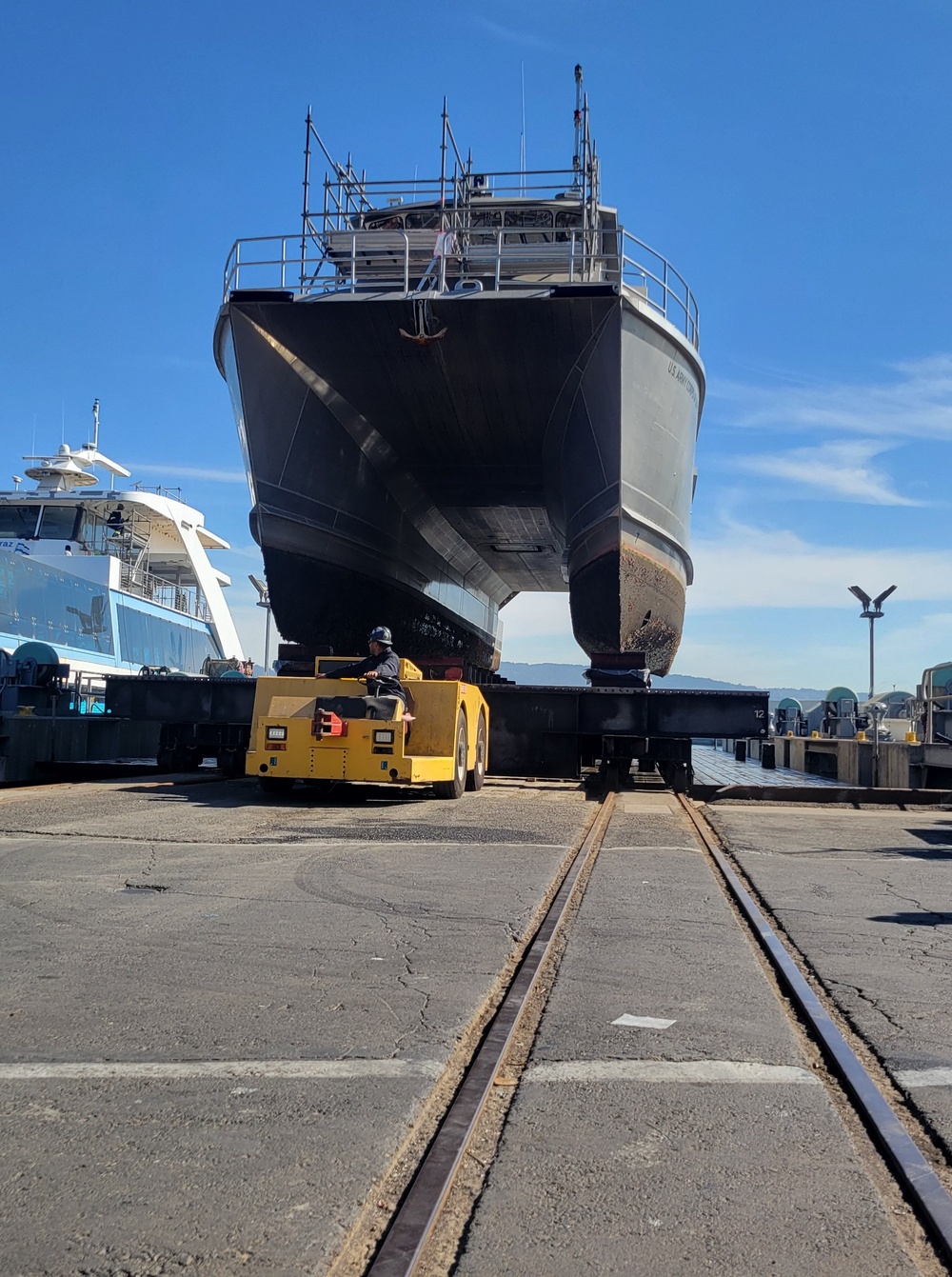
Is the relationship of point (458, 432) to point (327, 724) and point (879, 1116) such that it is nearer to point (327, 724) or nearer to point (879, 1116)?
point (327, 724)

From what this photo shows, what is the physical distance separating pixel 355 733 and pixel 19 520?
58.8ft

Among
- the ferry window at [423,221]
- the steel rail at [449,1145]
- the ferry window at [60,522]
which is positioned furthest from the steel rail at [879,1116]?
the ferry window at [60,522]

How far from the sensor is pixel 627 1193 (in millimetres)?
2314

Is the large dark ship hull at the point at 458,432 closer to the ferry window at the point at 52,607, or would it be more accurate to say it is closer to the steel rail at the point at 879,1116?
the ferry window at the point at 52,607

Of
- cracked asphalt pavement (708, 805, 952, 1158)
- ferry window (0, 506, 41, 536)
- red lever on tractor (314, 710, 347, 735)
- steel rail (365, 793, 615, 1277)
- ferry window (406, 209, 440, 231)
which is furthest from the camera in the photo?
ferry window (0, 506, 41, 536)

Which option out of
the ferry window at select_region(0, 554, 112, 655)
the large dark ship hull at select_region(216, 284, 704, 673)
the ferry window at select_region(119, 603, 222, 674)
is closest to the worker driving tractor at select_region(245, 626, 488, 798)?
the large dark ship hull at select_region(216, 284, 704, 673)

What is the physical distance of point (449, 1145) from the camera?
8.17 ft

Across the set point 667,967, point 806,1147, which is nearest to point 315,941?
point 667,967

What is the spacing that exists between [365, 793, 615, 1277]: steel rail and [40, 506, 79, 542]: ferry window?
23.3 metres

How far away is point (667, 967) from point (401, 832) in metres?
4.51

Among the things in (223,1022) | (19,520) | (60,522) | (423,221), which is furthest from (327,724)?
(19,520)

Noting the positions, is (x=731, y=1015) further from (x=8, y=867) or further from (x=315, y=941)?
(x=8, y=867)

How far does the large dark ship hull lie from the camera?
13.3 meters

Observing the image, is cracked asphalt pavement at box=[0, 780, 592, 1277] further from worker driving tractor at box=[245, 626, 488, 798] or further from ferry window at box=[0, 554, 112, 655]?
ferry window at box=[0, 554, 112, 655]
